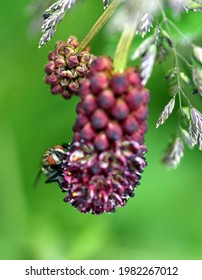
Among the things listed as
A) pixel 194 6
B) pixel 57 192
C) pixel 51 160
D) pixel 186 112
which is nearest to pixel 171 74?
pixel 186 112

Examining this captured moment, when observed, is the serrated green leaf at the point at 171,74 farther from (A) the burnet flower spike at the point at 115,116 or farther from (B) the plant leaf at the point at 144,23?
(B) the plant leaf at the point at 144,23

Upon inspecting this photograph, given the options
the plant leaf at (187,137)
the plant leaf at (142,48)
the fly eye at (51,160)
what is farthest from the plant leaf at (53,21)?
the plant leaf at (187,137)

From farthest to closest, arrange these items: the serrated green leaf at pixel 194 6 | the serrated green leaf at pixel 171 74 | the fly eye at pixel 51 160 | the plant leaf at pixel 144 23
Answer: the fly eye at pixel 51 160, the serrated green leaf at pixel 171 74, the serrated green leaf at pixel 194 6, the plant leaf at pixel 144 23

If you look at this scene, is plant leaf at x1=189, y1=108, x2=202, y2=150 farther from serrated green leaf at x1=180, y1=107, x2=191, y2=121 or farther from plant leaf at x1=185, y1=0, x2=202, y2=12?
plant leaf at x1=185, y1=0, x2=202, y2=12

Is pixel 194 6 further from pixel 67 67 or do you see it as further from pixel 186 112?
pixel 67 67

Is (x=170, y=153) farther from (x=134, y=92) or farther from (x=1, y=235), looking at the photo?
(x=1, y=235)
